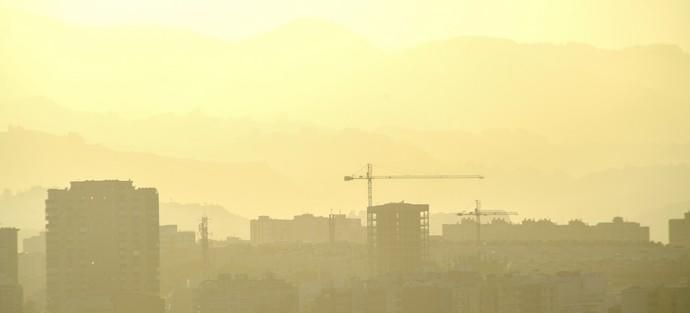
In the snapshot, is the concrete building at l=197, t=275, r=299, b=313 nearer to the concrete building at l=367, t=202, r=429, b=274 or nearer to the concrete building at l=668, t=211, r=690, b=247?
the concrete building at l=367, t=202, r=429, b=274

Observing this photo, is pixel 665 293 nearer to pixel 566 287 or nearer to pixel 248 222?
pixel 566 287

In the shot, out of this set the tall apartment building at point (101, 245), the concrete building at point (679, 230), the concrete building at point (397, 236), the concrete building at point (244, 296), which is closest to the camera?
the concrete building at point (244, 296)

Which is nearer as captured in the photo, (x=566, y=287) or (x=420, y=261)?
(x=566, y=287)

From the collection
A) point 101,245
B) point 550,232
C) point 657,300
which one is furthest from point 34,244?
point 657,300

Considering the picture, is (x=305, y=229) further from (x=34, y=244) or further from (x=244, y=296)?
(x=244, y=296)

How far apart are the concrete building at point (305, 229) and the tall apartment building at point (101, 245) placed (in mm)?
38676

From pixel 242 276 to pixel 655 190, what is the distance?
45.3 m

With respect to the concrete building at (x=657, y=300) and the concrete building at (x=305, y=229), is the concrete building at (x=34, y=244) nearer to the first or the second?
the concrete building at (x=305, y=229)

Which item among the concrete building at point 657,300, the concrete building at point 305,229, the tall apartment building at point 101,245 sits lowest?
the concrete building at point 657,300

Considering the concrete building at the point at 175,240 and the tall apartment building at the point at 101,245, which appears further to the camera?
the concrete building at the point at 175,240

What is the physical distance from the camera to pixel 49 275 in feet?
228

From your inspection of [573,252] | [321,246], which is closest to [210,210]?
[321,246]

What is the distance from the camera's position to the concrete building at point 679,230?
9757 centimetres

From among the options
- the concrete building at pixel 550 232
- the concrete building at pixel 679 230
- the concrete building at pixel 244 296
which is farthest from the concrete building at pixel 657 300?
the concrete building at pixel 550 232
